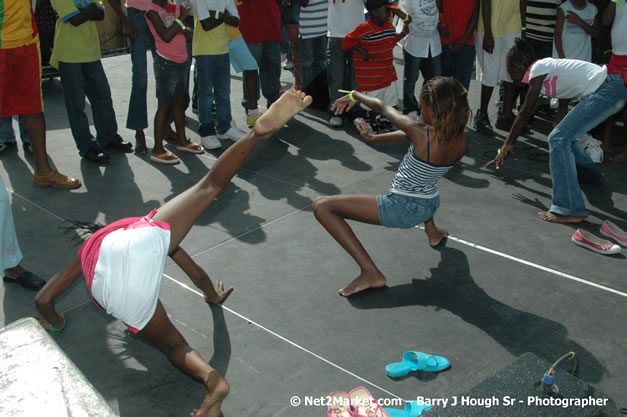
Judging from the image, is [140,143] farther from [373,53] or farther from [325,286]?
[325,286]

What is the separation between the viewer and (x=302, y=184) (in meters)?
5.84

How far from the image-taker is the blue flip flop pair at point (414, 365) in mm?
3354

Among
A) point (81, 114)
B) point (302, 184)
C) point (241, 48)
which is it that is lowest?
point (302, 184)

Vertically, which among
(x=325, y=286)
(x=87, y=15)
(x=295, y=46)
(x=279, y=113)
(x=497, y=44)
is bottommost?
(x=325, y=286)

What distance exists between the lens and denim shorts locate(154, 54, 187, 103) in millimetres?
6094

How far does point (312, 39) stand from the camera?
7.47 m

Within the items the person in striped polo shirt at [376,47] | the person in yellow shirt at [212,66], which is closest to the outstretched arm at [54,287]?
the person in yellow shirt at [212,66]

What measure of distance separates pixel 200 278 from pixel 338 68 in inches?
161

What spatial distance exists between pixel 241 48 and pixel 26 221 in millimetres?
3016

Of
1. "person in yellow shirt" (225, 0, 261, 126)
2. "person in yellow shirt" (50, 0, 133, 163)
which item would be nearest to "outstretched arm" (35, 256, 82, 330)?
"person in yellow shirt" (50, 0, 133, 163)

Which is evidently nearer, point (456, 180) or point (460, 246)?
point (460, 246)

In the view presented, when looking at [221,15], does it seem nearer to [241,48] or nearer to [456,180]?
[241,48]

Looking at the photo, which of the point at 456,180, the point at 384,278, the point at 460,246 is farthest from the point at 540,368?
the point at 456,180

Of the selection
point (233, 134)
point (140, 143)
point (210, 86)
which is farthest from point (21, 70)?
point (233, 134)
